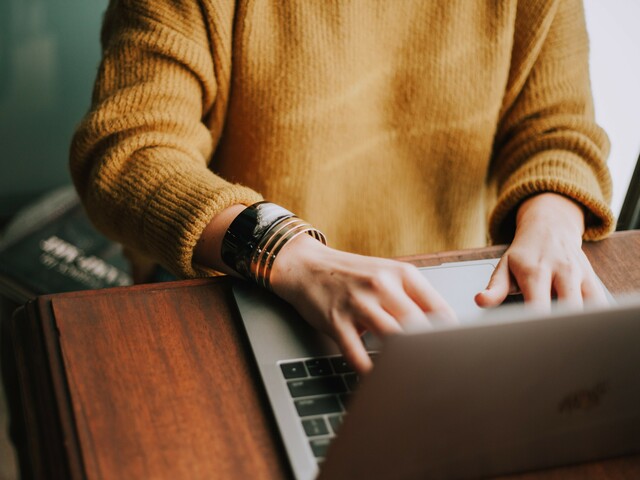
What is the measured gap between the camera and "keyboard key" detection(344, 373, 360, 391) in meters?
0.48

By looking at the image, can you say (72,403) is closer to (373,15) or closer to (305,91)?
(305,91)

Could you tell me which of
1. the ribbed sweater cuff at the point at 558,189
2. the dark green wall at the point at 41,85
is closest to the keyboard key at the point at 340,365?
the ribbed sweater cuff at the point at 558,189

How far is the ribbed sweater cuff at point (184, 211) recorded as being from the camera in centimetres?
60

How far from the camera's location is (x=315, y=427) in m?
0.45

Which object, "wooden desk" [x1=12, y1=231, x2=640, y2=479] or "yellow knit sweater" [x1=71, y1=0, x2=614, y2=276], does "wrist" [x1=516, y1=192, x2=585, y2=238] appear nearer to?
"yellow knit sweater" [x1=71, y1=0, x2=614, y2=276]

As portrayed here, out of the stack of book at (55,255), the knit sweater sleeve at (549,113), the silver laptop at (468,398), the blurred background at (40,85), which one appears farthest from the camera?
the blurred background at (40,85)

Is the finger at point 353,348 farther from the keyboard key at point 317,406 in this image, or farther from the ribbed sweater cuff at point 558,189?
the ribbed sweater cuff at point 558,189

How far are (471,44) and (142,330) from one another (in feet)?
1.96

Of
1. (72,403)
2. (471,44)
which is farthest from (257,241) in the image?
(471,44)

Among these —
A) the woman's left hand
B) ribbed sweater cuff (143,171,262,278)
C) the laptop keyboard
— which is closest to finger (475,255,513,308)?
the woman's left hand

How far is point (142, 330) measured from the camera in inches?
20.4

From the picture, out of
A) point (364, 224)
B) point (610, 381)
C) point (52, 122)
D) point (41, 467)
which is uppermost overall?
point (610, 381)

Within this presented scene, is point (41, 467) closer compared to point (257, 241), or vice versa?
point (41, 467)

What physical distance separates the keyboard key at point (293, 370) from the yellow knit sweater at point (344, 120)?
0.59 feet
